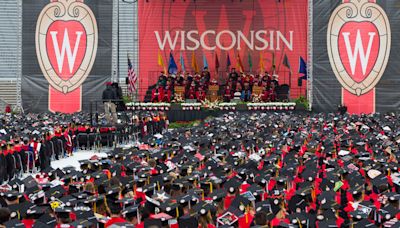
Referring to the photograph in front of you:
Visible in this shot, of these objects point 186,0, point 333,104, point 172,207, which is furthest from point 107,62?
point 172,207

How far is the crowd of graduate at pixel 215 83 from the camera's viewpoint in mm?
36219

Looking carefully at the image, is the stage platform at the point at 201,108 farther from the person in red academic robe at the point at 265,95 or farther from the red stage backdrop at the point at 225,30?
the red stage backdrop at the point at 225,30

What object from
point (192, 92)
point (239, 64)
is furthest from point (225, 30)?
point (192, 92)

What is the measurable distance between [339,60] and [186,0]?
31.9 feet

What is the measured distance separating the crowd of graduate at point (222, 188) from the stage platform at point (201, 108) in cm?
1578

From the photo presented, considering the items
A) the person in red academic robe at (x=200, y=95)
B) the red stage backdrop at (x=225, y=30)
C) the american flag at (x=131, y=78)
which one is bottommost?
the person in red academic robe at (x=200, y=95)

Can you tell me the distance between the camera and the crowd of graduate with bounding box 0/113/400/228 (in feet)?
29.0

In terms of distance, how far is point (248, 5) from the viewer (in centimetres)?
3956

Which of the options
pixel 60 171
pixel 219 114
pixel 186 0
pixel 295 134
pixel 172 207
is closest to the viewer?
pixel 172 207

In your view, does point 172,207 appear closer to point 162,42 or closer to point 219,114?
point 219,114

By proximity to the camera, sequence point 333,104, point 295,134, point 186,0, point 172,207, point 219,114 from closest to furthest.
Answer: point 172,207 → point 295,134 → point 219,114 → point 333,104 → point 186,0

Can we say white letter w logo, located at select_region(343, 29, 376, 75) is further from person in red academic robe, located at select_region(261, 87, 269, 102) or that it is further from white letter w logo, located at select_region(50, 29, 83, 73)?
white letter w logo, located at select_region(50, 29, 83, 73)

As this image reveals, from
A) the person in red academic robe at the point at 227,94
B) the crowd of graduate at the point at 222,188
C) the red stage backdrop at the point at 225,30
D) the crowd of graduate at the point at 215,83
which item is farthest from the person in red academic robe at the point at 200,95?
the crowd of graduate at the point at 222,188

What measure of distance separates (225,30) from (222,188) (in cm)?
2943
